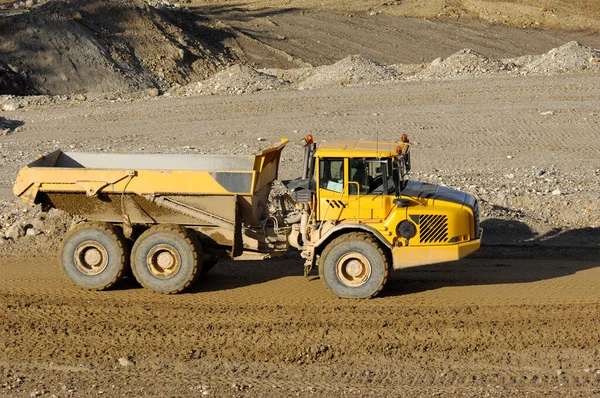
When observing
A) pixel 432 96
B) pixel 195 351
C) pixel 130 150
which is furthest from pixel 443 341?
pixel 432 96

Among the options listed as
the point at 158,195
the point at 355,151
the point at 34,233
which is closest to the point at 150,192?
the point at 158,195

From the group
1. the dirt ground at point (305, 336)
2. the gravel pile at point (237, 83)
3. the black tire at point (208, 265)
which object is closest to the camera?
the dirt ground at point (305, 336)

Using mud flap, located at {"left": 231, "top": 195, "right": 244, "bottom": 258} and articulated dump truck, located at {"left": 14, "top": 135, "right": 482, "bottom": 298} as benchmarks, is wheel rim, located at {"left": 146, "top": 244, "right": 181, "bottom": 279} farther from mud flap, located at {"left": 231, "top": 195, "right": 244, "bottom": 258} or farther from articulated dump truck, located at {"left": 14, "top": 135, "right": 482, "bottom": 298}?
mud flap, located at {"left": 231, "top": 195, "right": 244, "bottom": 258}

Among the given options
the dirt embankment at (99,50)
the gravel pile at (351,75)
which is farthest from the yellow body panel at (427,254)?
the dirt embankment at (99,50)

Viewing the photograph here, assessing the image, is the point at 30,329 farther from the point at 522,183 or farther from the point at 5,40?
the point at 5,40

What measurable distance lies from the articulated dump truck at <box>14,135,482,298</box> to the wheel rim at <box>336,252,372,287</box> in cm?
1

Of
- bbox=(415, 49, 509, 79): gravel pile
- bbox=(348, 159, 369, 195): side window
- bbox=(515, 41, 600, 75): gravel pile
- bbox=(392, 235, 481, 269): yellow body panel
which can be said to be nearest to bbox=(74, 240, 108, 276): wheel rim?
bbox=(348, 159, 369, 195): side window

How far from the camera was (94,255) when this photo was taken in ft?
41.5

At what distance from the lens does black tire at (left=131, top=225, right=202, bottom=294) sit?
12.4m

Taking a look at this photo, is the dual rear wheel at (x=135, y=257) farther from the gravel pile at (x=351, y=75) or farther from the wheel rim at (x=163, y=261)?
the gravel pile at (x=351, y=75)

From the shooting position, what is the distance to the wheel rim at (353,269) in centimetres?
1208

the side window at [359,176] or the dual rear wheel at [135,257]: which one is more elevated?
the side window at [359,176]

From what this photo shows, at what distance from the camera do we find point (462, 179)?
63.8ft

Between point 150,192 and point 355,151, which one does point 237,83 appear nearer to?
point 150,192
